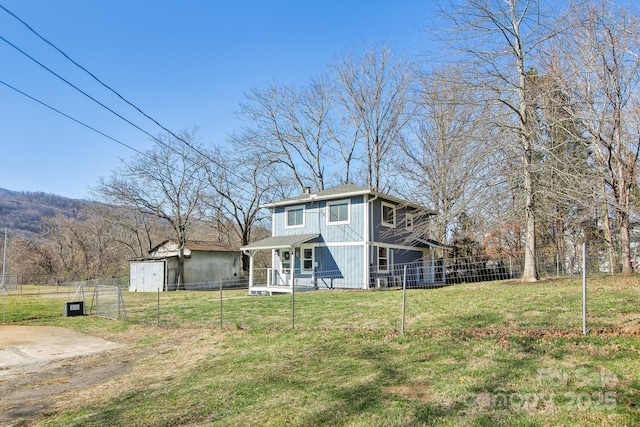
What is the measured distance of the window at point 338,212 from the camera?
20.0 m

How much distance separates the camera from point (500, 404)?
Result: 389cm

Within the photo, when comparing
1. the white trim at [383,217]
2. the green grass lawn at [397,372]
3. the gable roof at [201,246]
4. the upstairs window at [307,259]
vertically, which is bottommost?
the green grass lawn at [397,372]

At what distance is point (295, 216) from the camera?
2225 cm

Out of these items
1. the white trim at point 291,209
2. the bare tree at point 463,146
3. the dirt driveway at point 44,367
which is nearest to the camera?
the dirt driveway at point 44,367

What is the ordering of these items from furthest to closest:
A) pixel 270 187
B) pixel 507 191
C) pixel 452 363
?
pixel 270 187
pixel 507 191
pixel 452 363

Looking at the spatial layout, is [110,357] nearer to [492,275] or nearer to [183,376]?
[183,376]

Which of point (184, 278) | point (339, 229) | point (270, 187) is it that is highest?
point (270, 187)

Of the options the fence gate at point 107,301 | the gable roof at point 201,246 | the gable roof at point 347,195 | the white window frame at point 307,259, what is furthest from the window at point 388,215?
the gable roof at point 201,246

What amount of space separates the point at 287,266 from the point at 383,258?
203 inches

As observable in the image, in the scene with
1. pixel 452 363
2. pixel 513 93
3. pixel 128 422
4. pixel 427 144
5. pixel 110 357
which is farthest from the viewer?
pixel 427 144

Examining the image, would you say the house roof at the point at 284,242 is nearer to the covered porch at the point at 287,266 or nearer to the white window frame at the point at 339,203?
the covered porch at the point at 287,266

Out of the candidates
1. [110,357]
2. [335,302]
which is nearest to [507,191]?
[335,302]

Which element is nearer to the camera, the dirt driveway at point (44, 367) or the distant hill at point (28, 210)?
the dirt driveway at point (44, 367)

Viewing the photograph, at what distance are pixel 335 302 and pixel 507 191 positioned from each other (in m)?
6.46
